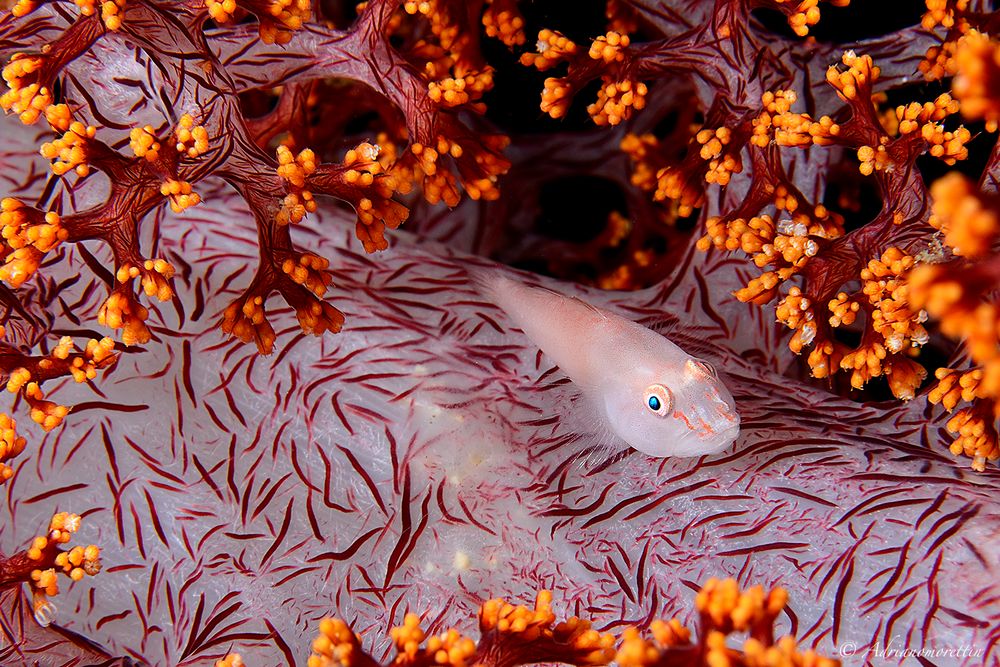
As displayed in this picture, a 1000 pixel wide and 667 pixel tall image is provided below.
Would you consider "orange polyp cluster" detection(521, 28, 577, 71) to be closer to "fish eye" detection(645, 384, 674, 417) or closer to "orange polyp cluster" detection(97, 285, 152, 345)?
"fish eye" detection(645, 384, 674, 417)

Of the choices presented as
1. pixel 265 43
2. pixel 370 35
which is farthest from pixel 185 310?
pixel 370 35

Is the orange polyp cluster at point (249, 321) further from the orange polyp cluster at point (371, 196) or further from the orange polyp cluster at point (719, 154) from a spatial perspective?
the orange polyp cluster at point (719, 154)

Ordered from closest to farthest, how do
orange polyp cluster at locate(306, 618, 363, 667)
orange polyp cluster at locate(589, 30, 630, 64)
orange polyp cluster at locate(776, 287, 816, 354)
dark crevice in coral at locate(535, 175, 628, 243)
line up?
1. orange polyp cluster at locate(306, 618, 363, 667)
2. orange polyp cluster at locate(776, 287, 816, 354)
3. orange polyp cluster at locate(589, 30, 630, 64)
4. dark crevice in coral at locate(535, 175, 628, 243)

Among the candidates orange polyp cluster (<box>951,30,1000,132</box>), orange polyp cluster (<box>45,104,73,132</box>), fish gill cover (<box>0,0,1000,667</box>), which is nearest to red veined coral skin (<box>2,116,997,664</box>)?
fish gill cover (<box>0,0,1000,667</box>)

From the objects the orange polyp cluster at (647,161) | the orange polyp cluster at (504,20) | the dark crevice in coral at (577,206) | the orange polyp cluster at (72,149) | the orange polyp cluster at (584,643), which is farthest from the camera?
the dark crevice in coral at (577,206)

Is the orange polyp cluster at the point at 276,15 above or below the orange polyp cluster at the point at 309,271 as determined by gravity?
above

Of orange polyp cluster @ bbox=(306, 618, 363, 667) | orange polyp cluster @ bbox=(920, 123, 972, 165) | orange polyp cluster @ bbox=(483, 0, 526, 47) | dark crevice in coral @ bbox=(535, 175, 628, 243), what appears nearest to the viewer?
orange polyp cluster @ bbox=(306, 618, 363, 667)

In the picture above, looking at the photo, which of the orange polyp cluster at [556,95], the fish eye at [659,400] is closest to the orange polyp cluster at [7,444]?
the fish eye at [659,400]
